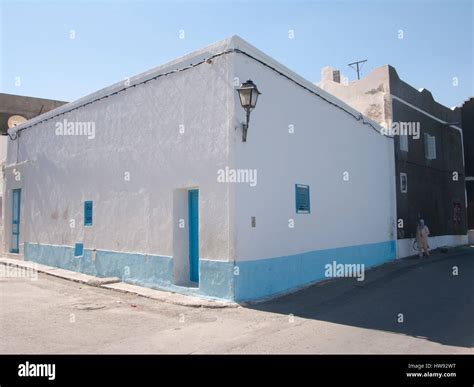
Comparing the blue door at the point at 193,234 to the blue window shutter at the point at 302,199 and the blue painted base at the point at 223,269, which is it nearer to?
the blue painted base at the point at 223,269

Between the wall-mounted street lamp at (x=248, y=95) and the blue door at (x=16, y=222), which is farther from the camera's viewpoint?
the blue door at (x=16, y=222)

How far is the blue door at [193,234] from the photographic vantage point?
8.85m

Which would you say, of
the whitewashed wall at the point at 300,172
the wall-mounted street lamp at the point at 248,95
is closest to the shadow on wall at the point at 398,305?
the whitewashed wall at the point at 300,172

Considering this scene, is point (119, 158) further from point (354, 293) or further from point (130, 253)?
point (354, 293)

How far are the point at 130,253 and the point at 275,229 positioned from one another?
3.44 meters

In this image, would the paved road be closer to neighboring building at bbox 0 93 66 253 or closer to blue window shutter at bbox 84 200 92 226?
blue window shutter at bbox 84 200 92 226

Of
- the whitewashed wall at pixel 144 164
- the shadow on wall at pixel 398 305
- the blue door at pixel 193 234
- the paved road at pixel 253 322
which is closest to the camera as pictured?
the paved road at pixel 253 322

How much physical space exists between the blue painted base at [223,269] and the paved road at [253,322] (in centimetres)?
40

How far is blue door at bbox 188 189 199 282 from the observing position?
8852 millimetres

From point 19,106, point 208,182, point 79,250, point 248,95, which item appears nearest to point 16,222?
point 79,250

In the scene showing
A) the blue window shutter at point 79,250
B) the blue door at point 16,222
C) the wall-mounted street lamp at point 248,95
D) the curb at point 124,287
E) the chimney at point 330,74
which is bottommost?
the curb at point 124,287

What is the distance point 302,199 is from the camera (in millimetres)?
9664

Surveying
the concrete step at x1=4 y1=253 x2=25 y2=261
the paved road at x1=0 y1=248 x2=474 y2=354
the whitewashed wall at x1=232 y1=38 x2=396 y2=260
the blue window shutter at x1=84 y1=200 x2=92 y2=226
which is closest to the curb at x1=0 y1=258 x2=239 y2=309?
the paved road at x1=0 y1=248 x2=474 y2=354

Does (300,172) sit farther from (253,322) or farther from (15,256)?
(15,256)
